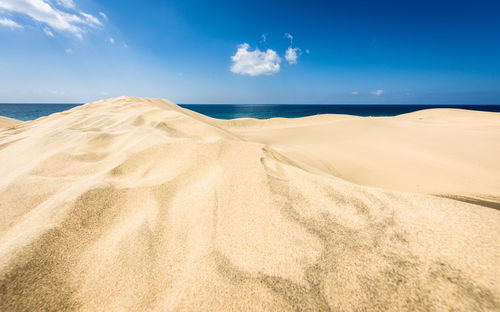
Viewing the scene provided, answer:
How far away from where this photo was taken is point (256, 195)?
4.44 ft

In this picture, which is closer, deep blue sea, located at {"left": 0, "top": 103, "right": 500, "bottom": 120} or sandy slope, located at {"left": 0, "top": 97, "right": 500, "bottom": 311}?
sandy slope, located at {"left": 0, "top": 97, "right": 500, "bottom": 311}

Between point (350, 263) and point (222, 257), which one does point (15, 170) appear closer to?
point (222, 257)

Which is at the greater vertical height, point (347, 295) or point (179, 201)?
point (179, 201)

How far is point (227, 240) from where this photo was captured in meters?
1.03

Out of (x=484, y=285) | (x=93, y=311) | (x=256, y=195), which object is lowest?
(x=93, y=311)

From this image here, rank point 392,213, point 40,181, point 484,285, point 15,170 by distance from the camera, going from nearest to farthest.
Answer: point 484,285
point 392,213
point 40,181
point 15,170

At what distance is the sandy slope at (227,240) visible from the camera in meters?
0.79

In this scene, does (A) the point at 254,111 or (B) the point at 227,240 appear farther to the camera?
(A) the point at 254,111

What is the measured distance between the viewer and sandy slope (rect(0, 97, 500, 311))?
786 millimetres

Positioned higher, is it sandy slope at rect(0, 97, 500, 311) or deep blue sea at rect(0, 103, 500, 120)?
deep blue sea at rect(0, 103, 500, 120)

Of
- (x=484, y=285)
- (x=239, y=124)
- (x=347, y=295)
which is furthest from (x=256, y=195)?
(x=239, y=124)

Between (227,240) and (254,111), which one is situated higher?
(254,111)

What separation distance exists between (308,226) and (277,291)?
0.43 metres

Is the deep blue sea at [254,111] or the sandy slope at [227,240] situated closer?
the sandy slope at [227,240]
